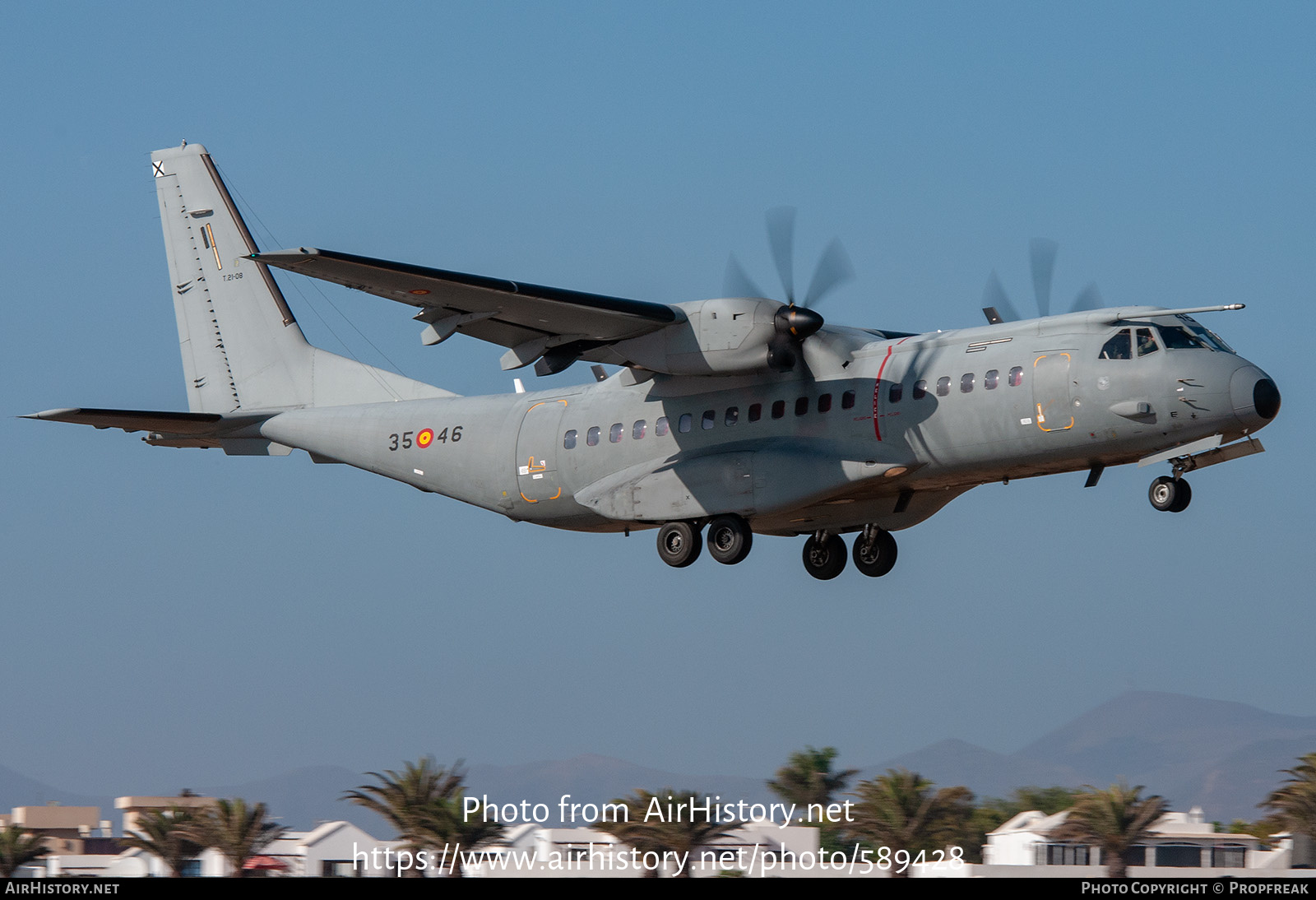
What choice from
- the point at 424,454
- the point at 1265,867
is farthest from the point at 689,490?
the point at 1265,867

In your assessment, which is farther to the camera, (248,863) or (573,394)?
(248,863)

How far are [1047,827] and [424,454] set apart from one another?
656 inches

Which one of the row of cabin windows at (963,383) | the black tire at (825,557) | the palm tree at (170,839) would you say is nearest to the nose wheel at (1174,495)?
the row of cabin windows at (963,383)

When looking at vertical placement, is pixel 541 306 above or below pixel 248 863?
above

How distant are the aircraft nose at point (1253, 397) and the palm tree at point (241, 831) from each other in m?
19.3

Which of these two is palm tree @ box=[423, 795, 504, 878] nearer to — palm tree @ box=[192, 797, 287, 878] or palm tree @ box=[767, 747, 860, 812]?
palm tree @ box=[192, 797, 287, 878]

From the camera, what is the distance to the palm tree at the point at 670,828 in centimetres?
2616

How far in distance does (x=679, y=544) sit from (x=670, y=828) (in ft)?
32.8

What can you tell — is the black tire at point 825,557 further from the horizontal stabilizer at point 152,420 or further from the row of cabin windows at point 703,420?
the horizontal stabilizer at point 152,420

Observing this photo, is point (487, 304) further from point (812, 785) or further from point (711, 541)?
point (812, 785)

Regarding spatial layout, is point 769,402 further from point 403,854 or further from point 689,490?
point 403,854

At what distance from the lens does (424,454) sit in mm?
20812

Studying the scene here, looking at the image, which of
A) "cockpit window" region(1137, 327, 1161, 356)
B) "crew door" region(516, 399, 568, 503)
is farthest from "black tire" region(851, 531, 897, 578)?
"cockpit window" region(1137, 327, 1161, 356)

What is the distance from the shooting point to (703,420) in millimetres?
18328
